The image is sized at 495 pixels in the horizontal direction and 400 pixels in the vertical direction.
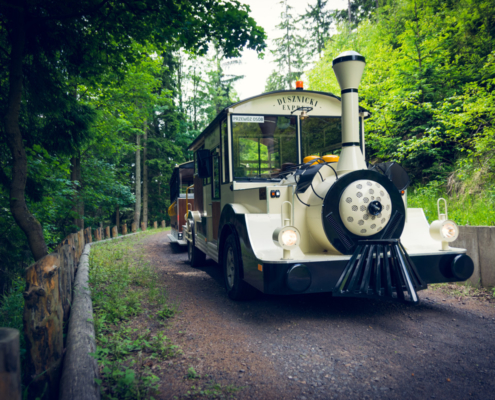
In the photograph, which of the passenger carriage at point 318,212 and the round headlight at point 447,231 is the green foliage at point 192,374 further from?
the round headlight at point 447,231

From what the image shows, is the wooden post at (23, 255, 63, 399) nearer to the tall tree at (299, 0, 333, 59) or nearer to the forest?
the forest

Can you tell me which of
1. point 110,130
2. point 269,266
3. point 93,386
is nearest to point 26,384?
point 93,386

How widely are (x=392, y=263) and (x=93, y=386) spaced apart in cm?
270

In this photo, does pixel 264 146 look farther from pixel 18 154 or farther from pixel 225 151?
pixel 18 154

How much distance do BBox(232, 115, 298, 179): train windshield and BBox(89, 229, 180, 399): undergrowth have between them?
2159 millimetres

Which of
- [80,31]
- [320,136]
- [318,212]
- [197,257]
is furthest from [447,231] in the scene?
[80,31]

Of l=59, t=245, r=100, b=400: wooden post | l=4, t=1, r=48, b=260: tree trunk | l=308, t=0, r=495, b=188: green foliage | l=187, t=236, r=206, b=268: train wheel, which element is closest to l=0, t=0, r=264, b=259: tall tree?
l=4, t=1, r=48, b=260: tree trunk

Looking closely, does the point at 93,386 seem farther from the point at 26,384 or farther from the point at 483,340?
the point at 483,340

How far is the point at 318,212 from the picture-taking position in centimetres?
362

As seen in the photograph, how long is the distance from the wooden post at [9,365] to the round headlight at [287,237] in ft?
7.12

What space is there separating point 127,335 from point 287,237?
6.05ft

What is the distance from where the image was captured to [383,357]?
2852mm

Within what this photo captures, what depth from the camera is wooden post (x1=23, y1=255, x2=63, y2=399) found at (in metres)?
2.40

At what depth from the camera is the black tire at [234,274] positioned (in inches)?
164
